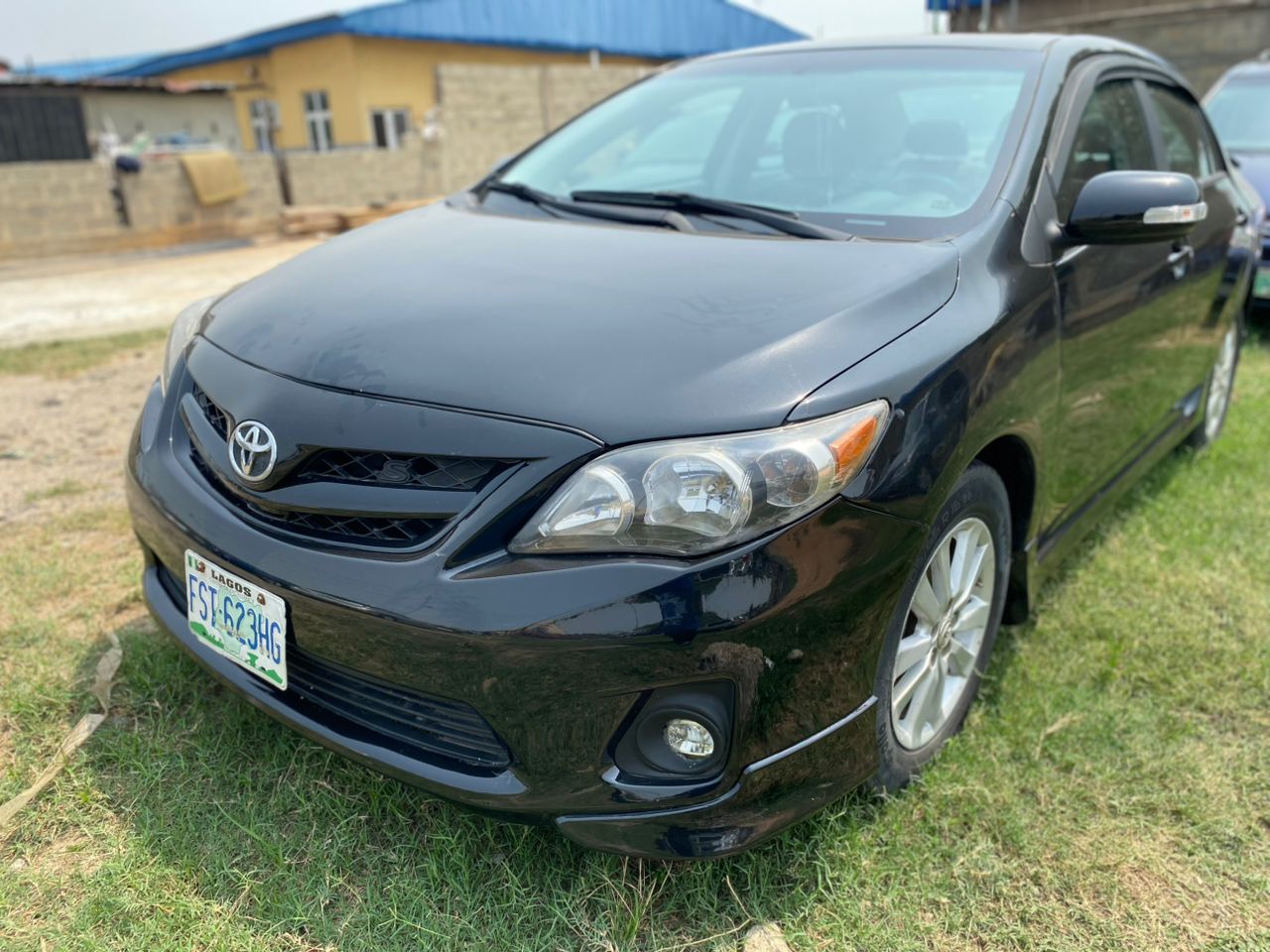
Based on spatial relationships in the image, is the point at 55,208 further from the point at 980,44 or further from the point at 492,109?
the point at 980,44

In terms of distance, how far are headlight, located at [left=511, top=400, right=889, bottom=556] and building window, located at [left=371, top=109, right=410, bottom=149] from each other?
880 inches

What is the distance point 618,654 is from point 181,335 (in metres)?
1.48

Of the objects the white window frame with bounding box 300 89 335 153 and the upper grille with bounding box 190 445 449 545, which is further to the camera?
the white window frame with bounding box 300 89 335 153

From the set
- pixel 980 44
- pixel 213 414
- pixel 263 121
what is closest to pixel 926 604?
pixel 213 414

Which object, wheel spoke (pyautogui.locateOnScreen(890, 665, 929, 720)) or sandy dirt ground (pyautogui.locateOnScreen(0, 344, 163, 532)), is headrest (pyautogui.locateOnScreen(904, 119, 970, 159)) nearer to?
wheel spoke (pyautogui.locateOnScreen(890, 665, 929, 720))

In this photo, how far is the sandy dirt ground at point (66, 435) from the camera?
11.6 feet

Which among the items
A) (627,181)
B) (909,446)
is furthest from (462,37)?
(909,446)

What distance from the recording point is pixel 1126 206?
2.20 meters

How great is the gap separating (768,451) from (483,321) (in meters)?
0.64

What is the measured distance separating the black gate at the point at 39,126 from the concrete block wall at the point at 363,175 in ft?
13.2

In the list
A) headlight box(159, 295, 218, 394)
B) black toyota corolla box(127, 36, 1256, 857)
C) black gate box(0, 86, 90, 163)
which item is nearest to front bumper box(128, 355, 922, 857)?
black toyota corolla box(127, 36, 1256, 857)

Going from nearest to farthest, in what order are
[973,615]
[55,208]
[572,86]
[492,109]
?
[973,615] → [55,208] → [492,109] → [572,86]

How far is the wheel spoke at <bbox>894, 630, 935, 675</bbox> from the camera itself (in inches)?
73.6

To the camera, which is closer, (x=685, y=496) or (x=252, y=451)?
(x=685, y=496)
